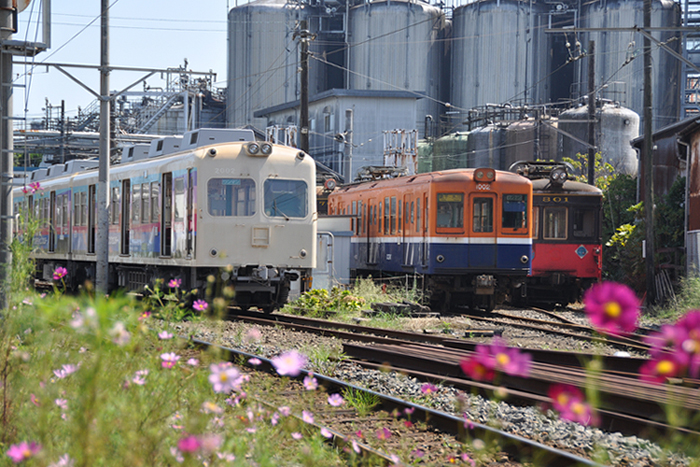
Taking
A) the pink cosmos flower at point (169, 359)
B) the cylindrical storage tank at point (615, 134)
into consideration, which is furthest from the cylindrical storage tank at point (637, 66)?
the pink cosmos flower at point (169, 359)

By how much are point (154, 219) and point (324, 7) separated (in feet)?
158

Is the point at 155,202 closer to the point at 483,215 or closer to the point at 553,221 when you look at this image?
the point at 483,215

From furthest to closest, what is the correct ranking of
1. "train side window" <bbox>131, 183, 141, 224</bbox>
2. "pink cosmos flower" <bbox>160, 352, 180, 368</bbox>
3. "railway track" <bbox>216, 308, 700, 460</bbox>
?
"train side window" <bbox>131, 183, 141, 224</bbox>
"railway track" <bbox>216, 308, 700, 460</bbox>
"pink cosmos flower" <bbox>160, 352, 180, 368</bbox>

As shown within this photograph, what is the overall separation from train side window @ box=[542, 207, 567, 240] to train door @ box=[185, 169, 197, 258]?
33.4ft

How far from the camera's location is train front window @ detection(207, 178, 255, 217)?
51.2 feet

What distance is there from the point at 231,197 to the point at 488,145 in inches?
1474

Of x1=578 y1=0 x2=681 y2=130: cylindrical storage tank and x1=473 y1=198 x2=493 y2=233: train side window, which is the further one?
x1=578 y1=0 x2=681 y2=130: cylindrical storage tank

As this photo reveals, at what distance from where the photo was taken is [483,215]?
19.5 m

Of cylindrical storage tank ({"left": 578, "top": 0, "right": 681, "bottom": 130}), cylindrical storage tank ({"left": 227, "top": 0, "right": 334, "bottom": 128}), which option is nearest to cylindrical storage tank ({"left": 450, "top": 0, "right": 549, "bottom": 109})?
cylindrical storage tank ({"left": 578, "top": 0, "right": 681, "bottom": 130})

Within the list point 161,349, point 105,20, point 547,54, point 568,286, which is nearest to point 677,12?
point 547,54

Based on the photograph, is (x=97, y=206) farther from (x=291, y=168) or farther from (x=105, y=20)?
(x=291, y=168)

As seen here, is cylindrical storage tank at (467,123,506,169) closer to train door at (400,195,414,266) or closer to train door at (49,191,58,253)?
train door at (400,195,414,266)

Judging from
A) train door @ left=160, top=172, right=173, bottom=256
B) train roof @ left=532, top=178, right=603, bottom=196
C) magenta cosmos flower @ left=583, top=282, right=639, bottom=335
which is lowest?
magenta cosmos flower @ left=583, top=282, right=639, bottom=335

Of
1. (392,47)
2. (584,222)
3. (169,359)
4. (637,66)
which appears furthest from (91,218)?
(637,66)
